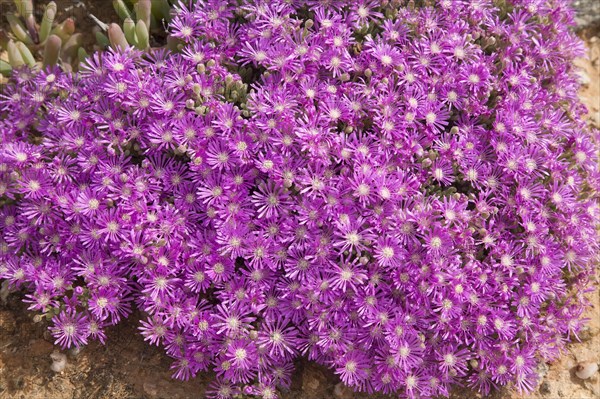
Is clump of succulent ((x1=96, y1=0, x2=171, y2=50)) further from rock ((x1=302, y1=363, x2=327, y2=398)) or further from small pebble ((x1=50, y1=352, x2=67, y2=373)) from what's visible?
rock ((x1=302, y1=363, x2=327, y2=398))

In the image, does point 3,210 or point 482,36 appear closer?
point 3,210

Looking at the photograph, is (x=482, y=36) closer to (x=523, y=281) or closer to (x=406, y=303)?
(x=523, y=281)

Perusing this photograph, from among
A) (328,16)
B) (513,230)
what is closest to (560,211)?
(513,230)

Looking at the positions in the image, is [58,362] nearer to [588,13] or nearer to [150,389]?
[150,389]

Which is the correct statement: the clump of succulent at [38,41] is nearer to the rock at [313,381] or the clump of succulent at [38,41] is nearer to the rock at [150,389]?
the rock at [150,389]

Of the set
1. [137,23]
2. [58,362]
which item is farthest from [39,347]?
[137,23]
